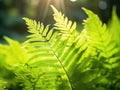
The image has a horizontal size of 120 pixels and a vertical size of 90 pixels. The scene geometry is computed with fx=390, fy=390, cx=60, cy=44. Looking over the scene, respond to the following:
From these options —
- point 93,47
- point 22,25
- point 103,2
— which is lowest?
point 93,47

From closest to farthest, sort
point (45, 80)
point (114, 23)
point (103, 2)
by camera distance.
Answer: point (45, 80), point (114, 23), point (103, 2)

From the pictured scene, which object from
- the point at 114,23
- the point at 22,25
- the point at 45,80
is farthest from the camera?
the point at 22,25

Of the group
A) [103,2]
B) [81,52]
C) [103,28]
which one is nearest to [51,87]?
[81,52]

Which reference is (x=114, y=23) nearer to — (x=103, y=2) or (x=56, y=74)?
(x=56, y=74)

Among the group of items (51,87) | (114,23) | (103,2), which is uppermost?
(103,2)

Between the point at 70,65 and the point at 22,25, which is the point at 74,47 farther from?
the point at 22,25

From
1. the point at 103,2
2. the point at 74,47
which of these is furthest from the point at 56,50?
the point at 103,2

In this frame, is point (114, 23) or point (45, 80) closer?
point (45, 80)

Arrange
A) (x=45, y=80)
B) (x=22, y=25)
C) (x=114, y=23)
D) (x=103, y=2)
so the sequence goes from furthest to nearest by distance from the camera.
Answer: (x=22, y=25), (x=103, y=2), (x=114, y=23), (x=45, y=80)

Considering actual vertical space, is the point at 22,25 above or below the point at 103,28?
above
